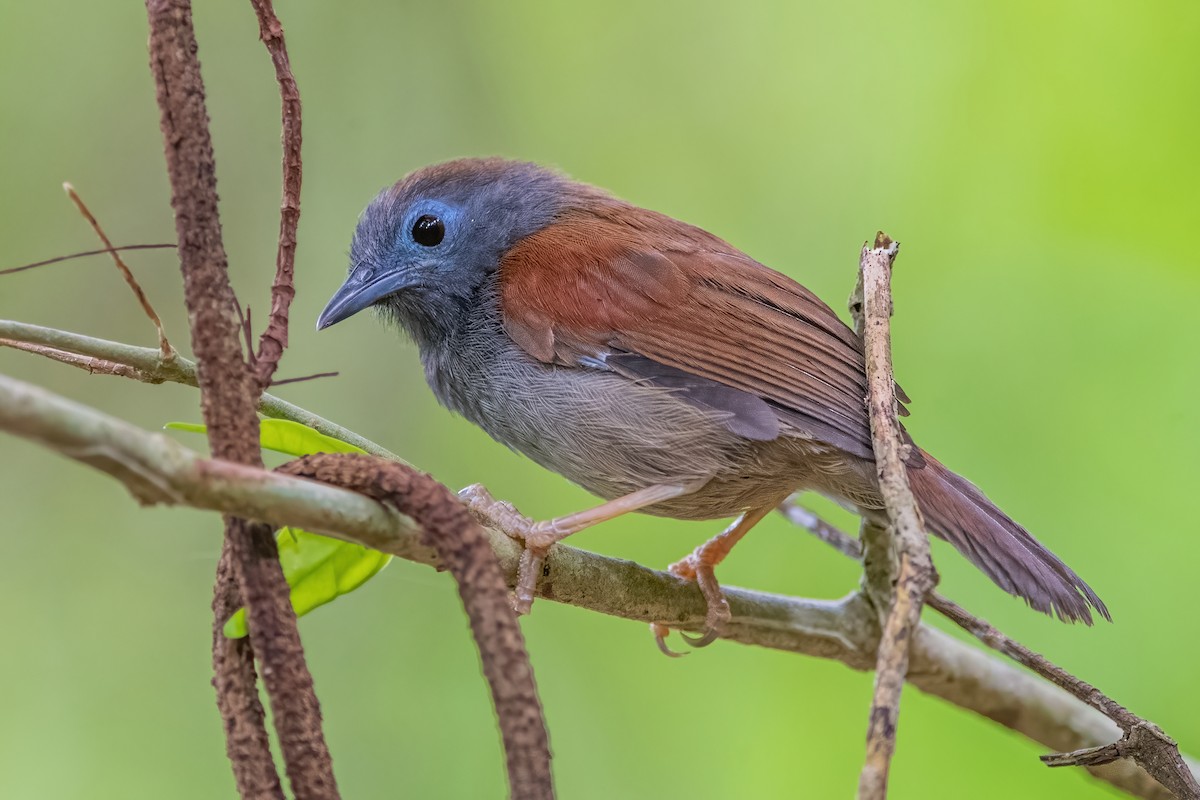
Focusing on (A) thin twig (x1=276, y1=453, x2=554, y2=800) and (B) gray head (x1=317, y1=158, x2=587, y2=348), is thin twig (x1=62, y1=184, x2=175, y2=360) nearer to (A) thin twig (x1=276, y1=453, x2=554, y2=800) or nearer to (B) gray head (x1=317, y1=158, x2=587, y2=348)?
(A) thin twig (x1=276, y1=453, x2=554, y2=800)

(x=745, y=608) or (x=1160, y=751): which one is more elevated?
(x=745, y=608)

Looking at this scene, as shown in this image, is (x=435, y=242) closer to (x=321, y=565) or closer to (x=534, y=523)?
(x=534, y=523)

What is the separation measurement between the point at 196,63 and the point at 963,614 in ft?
6.45

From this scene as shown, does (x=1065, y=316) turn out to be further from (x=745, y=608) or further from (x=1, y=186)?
(x=1, y=186)

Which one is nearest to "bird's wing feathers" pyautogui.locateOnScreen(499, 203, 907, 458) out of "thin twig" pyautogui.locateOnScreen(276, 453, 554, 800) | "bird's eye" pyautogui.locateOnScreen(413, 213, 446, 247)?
"bird's eye" pyautogui.locateOnScreen(413, 213, 446, 247)

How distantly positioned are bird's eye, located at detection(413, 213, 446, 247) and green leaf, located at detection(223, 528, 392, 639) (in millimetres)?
1558

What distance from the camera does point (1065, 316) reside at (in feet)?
13.4

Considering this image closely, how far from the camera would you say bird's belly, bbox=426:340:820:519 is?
268cm

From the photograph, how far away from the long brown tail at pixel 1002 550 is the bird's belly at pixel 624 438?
0.36 m

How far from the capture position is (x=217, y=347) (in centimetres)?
131

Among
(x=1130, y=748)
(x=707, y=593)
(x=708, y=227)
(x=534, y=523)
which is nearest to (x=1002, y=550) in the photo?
(x=1130, y=748)

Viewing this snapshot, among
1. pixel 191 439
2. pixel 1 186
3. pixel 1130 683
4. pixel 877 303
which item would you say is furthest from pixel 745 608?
pixel 1 186

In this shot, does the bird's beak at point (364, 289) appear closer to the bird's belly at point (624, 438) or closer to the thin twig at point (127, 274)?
the bird's belly at point (624, 438)

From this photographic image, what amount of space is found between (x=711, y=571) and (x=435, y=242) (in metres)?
1.28
